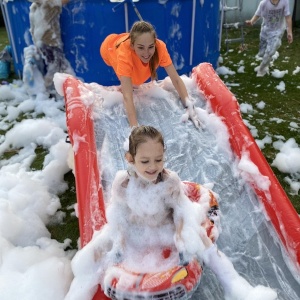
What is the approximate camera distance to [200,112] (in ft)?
9.95

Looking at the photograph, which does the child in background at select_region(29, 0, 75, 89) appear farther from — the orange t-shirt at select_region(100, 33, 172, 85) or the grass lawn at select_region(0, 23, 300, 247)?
the orange t-shirt at select_region(100, 33, 172, 85)

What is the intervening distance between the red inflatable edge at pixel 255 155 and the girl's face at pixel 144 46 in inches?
25.9

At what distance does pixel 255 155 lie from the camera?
2.44 meters

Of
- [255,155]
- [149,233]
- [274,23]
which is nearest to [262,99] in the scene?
[274,23]

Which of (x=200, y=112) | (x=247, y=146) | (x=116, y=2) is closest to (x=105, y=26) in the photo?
(x=116, y=2)

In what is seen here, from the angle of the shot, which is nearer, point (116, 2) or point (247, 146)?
point (247, 146)

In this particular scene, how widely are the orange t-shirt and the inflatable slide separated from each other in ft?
0.71

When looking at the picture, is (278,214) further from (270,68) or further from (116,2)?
(270,68)

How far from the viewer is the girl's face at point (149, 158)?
154cm

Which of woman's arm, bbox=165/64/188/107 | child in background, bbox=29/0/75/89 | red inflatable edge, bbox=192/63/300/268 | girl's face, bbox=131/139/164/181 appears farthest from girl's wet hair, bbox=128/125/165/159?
child in background, bbox=29/0/75/89

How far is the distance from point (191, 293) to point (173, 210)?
1.21ft

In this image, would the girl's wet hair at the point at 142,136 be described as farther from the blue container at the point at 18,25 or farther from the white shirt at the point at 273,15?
the white shirt at the point at 273,15

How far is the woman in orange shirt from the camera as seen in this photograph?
2.73 m

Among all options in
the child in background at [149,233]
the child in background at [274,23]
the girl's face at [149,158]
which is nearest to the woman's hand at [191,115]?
the child in background at [149,233]
